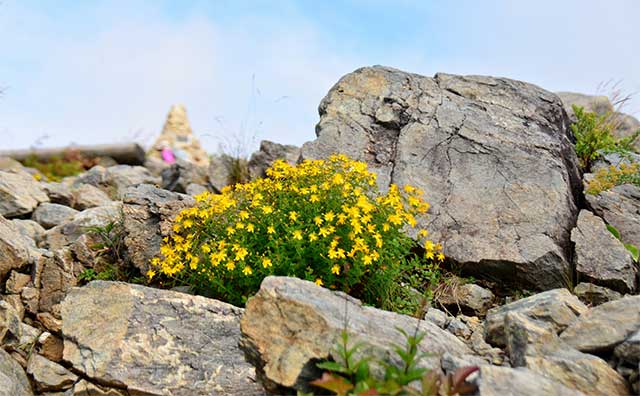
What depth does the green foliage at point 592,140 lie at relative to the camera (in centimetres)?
918

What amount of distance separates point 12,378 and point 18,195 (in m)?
4.85

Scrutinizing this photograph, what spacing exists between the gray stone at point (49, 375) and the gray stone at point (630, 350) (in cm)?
406

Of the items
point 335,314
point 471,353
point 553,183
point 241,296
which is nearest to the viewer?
point 335,314

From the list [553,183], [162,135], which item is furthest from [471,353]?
[162,135]

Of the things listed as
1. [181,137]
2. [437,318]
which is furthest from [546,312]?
[181,137]

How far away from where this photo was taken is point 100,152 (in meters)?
18.4

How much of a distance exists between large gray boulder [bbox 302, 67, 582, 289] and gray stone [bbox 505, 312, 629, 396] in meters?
2.49

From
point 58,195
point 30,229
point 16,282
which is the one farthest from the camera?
point 58,195

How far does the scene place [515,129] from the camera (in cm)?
839

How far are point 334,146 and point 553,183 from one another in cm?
249

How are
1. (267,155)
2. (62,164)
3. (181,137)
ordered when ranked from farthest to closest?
(181,137)
(62,164)
(267,155)

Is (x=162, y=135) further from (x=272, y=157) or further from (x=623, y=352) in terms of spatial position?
(x=623, y=352)

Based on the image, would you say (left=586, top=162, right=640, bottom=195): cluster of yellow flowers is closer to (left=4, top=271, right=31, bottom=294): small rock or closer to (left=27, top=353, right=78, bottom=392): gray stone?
(left=27, top=353, right=78, bottom=392): gray stone

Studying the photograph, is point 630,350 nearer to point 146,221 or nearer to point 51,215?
point 146,221
